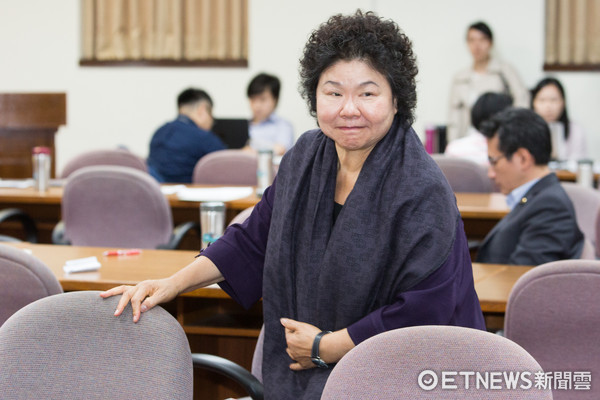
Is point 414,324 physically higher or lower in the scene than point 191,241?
higher

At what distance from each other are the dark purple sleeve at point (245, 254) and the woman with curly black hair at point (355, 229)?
9cm

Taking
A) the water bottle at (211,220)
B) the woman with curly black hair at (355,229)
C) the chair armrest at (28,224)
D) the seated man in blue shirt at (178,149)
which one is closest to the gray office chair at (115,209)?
the chair armrest at (28,224)

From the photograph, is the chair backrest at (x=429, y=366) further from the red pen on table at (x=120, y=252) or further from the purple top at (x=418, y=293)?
the red pen on table at (x=120, y=252)

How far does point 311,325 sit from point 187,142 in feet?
11.2

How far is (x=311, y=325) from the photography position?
64.8 inches

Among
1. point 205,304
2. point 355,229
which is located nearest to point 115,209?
point 205,304

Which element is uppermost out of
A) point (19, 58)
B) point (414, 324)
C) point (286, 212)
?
point (19, 58)

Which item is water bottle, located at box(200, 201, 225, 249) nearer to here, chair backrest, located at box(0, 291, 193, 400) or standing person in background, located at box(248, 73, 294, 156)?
chair backrest, located at box(0, 291, 193, 400)

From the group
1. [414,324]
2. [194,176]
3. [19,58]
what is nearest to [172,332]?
[414,324]

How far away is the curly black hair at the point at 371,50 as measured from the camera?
1.59 metres

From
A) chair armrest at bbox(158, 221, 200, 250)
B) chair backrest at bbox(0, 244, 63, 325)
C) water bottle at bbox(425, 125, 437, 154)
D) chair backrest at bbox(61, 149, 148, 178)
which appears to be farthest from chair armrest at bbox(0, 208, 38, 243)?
water bottle at bbox(425, 125, 437, 154)

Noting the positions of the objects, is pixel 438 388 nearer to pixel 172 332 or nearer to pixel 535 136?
pixel 172 332

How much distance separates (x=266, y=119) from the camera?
257 inches

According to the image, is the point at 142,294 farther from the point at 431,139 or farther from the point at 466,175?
the point at 431,139
